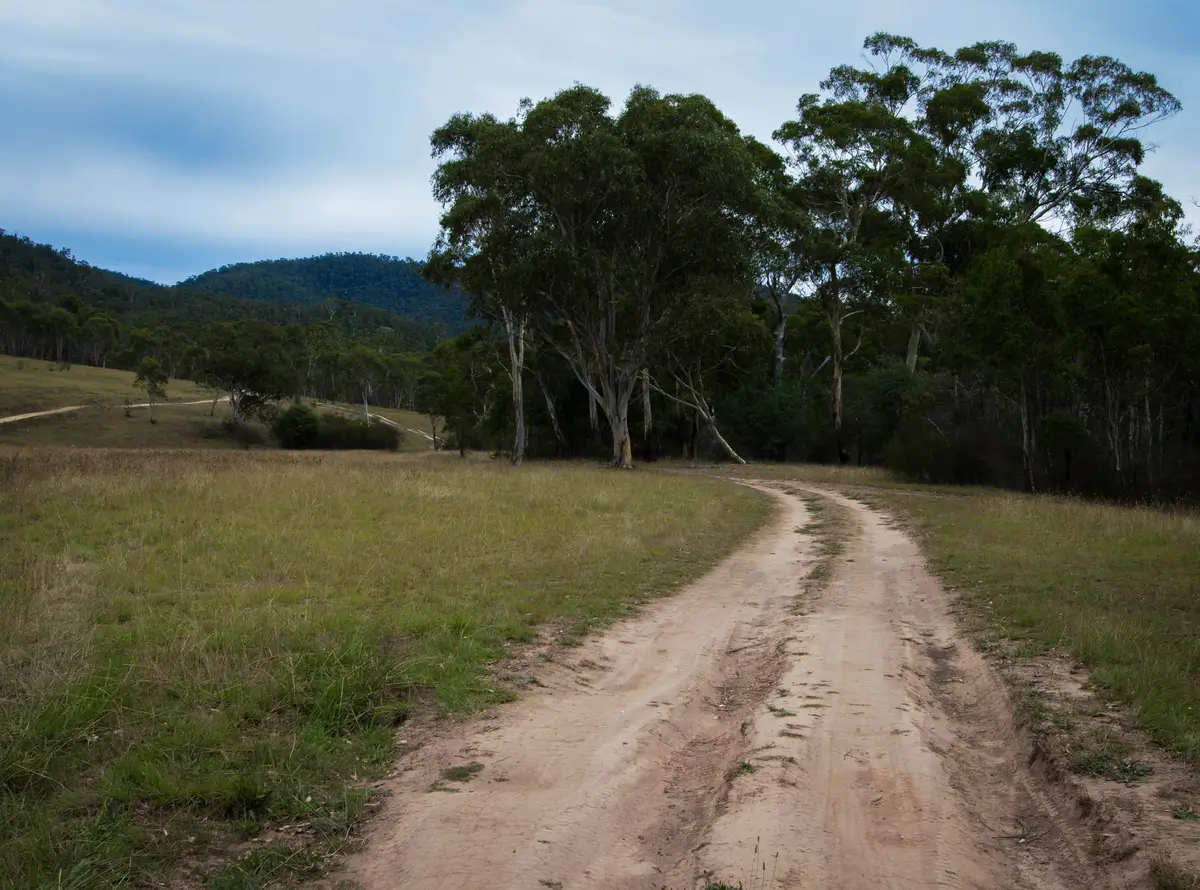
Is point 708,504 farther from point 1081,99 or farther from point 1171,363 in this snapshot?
point 1081,99

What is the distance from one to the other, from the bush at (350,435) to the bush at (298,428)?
0.51 m

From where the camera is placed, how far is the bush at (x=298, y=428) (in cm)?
7350

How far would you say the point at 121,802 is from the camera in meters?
4.61

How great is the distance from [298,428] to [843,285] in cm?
4876

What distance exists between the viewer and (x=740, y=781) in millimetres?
5129

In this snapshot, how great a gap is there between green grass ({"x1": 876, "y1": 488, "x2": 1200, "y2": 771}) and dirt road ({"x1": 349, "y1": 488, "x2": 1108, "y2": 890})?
2.87ft

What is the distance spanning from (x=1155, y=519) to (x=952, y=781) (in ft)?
44.0

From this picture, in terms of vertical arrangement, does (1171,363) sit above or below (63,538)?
above

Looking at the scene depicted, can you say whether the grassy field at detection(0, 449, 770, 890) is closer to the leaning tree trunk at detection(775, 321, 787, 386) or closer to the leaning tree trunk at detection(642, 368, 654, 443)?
the leaning tree trunk at detection(642, 368, 654, 443)

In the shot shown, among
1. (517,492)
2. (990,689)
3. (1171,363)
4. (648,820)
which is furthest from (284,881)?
(1171,363)

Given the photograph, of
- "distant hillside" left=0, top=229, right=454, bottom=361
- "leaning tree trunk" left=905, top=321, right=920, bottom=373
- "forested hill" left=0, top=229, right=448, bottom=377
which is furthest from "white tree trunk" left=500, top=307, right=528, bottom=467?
"distant hillside" left=0, top=229, right=454, bottom=361

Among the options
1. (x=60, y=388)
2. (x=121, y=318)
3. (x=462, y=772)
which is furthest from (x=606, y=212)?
(x=121, y=318)

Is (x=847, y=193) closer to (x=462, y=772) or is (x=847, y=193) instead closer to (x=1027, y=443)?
(x=1027, y=443)

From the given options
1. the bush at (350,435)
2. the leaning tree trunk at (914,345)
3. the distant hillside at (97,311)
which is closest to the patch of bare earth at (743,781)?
the leaning tree trunk at (914,345)
